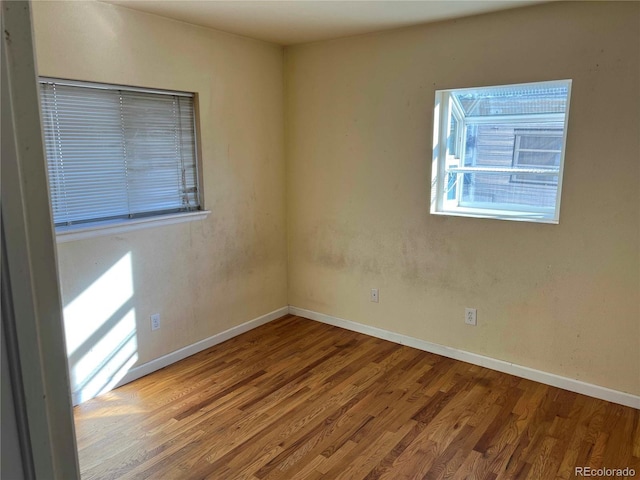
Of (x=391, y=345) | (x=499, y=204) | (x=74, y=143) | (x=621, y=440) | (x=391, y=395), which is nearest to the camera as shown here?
(x=621, y=440)

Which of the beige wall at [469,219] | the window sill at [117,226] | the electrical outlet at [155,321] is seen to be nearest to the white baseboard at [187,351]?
the electrical outlet at [155,321]

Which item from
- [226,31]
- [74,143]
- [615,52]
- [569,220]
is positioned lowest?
[569,220]

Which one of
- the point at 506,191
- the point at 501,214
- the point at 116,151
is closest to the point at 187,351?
the point at 116,151

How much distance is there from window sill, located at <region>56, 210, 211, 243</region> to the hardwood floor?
3.46 ft

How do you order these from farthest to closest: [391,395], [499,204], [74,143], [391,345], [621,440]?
[391,345] < [499,204] < [391,395] < [74,143] < [621,440]

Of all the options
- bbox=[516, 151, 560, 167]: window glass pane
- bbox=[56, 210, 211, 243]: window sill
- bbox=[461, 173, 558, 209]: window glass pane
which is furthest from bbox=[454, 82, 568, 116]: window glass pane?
bbox=[56, 210, 211, 243]: window sill

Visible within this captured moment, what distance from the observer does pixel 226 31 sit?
345cm

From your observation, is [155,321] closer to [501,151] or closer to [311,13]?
[311,13]

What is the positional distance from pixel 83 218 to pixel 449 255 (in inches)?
98.2

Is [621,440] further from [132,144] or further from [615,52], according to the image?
[132,144]

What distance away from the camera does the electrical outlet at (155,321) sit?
3.29m

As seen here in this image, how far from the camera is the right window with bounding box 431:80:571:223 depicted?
298 cm

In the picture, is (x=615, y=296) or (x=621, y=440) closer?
(x=621, y=440)

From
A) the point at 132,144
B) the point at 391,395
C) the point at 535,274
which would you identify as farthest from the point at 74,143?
the point at 535,274
